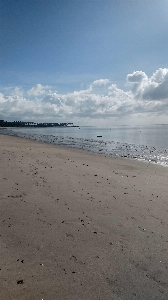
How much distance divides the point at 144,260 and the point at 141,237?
0.92 meters

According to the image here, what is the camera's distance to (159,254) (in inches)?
189

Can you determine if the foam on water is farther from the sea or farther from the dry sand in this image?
the dry sand

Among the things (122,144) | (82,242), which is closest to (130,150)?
(122,144)

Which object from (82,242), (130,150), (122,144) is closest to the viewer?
(82,242)

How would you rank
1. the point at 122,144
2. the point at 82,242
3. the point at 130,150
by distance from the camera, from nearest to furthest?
the point at 82,242, the point at 130,150, the point at 122,144

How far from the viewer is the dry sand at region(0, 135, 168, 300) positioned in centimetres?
380

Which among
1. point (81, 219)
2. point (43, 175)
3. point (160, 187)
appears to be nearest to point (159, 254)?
point (81, 219)

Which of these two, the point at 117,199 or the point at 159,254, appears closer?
the point at 159,254

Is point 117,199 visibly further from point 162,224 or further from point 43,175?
point 43,175

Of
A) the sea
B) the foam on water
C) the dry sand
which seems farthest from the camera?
the sea

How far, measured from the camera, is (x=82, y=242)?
5.16 m

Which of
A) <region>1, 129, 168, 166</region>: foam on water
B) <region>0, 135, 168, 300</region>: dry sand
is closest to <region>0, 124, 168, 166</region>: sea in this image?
<region>1, 129, 168, 166</region>: foam on water

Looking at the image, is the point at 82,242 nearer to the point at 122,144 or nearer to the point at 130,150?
the point at 130,150

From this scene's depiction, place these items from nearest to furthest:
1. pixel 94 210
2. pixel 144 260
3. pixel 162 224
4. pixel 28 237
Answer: pixel 144 260
pixel 28 237
pixel 162 224
pixel 94 210
